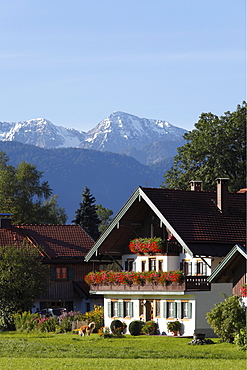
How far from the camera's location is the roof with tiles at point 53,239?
73.0 metres

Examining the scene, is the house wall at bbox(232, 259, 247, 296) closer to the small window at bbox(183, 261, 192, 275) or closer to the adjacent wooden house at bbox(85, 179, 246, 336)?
the adjacent wooden house at bbox(85, 179, 246, 336)

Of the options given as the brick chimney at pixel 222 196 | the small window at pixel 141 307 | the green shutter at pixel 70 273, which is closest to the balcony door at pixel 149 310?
the small window at pixel 141 307

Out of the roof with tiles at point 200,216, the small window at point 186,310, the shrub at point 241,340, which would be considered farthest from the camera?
the roof with tiles at point 200,216

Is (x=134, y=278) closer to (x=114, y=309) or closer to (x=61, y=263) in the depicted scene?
(x=114, y=309)

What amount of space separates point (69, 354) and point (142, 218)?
729 inches

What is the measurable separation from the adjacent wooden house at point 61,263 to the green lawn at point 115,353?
20.6 metres

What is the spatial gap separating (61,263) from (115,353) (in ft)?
109

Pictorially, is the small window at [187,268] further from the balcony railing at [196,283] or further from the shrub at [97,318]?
the shrub at [97,318]

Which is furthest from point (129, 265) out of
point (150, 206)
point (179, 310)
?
point (179, 310)

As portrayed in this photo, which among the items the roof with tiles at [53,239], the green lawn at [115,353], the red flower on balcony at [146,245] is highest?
the roof with tiles at [53,239]

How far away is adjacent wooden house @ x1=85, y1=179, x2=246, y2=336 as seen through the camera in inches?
1991

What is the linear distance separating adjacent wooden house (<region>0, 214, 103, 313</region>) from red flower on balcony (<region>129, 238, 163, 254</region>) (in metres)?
14.8

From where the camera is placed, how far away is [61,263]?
72562mm

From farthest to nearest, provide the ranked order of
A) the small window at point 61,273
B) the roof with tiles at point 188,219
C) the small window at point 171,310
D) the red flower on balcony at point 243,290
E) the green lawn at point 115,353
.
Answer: the small window at point 61,273, the small window at point 171,310, the roof with tiles at point 188,219, the red flower on balcony at point 243,290, the green lawn at point 115,353
